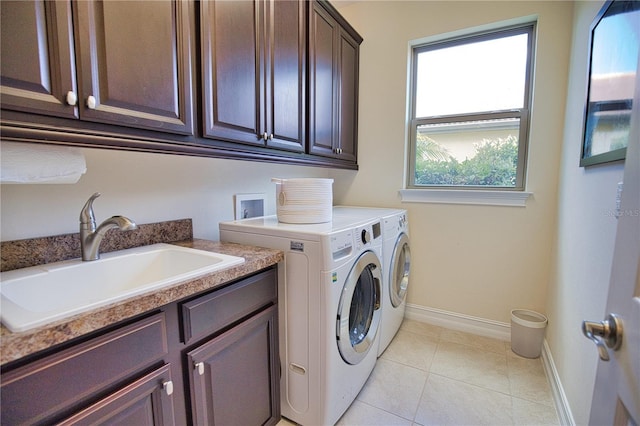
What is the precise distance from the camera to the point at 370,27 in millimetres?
2416

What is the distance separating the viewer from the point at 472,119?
221 cm

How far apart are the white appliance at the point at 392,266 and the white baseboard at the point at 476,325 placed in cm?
26

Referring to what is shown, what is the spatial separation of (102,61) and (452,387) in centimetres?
221

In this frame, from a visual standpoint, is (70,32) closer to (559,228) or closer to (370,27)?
(370,27)

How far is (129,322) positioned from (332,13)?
212 centimetres

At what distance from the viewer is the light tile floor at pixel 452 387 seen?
4.80ft

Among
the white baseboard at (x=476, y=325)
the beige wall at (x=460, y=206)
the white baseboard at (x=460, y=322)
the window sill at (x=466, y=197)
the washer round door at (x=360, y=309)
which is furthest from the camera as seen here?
the white baseboard at (x=460, y=322)

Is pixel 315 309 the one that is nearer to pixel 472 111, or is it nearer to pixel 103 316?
pixel 103 316

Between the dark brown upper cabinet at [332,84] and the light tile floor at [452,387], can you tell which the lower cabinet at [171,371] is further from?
the dark brown upper cabinet at [332,84]

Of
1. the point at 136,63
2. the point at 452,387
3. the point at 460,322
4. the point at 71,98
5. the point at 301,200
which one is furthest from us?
the point at 460,322

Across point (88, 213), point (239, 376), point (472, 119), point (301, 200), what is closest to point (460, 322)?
point (472, 119)

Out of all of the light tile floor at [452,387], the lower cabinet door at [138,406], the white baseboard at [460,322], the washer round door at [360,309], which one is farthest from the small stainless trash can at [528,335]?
the lower cabinet door at [138,406]

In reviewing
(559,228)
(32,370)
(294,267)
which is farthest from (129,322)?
(559,228)

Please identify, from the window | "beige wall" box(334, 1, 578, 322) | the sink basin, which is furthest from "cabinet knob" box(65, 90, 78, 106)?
the window
